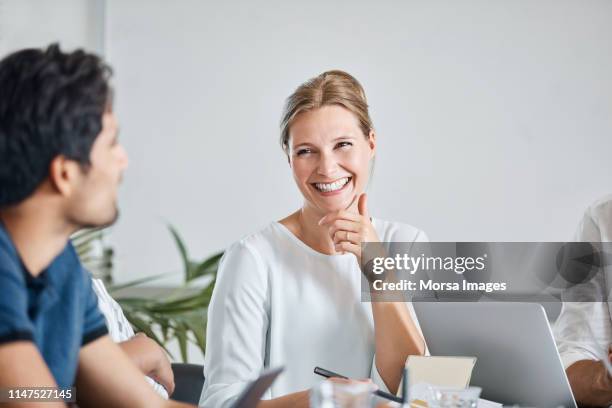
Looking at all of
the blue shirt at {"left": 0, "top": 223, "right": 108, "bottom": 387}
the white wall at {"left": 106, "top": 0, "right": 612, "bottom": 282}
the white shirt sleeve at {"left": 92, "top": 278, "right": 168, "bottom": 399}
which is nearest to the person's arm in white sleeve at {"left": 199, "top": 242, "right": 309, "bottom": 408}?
the white shirt sleeve at {"left": 92, "top": 278, "right": 168, "bottom": 399}

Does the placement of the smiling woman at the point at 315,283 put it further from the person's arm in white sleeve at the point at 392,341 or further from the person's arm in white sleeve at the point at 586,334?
the person's arm in white sleeve at the point at 586,334

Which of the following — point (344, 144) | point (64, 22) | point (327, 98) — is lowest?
point (344, 144)

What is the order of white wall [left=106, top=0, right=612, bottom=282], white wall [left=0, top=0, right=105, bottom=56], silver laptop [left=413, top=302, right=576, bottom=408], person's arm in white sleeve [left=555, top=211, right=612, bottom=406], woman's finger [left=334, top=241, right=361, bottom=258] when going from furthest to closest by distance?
white wall [left=0, top=0, right=105, bottom=56] < white wall [left=106, top=0, right=612, bottom=282] < woman's finger [left=334, top=241, right=361, bottom=258] < person's arm in white sleeve [left=555, top=211, right=612, bottom=406] < silver laptop [left=413, top=302, right=576, bottom=408]

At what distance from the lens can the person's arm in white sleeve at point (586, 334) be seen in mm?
1707

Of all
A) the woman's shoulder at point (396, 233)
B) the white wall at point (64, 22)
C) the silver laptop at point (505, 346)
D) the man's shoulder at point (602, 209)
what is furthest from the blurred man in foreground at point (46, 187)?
the white wall at point (64, 22)

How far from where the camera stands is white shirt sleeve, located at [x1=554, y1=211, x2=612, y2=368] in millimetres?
1896

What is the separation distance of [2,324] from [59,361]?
0.15 m

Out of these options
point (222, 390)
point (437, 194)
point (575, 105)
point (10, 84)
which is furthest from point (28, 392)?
point (575, 105)

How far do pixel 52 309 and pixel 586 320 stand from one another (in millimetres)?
1391

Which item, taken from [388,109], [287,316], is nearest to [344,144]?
[287,316]

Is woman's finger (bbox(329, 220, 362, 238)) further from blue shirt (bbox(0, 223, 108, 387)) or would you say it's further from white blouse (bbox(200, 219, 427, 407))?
blue shirt (bbox(0, 223, 108, 387))

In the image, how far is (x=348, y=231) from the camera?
1.89 m

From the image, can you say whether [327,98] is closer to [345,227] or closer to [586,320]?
[345,227]

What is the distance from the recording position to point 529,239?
129 inches
